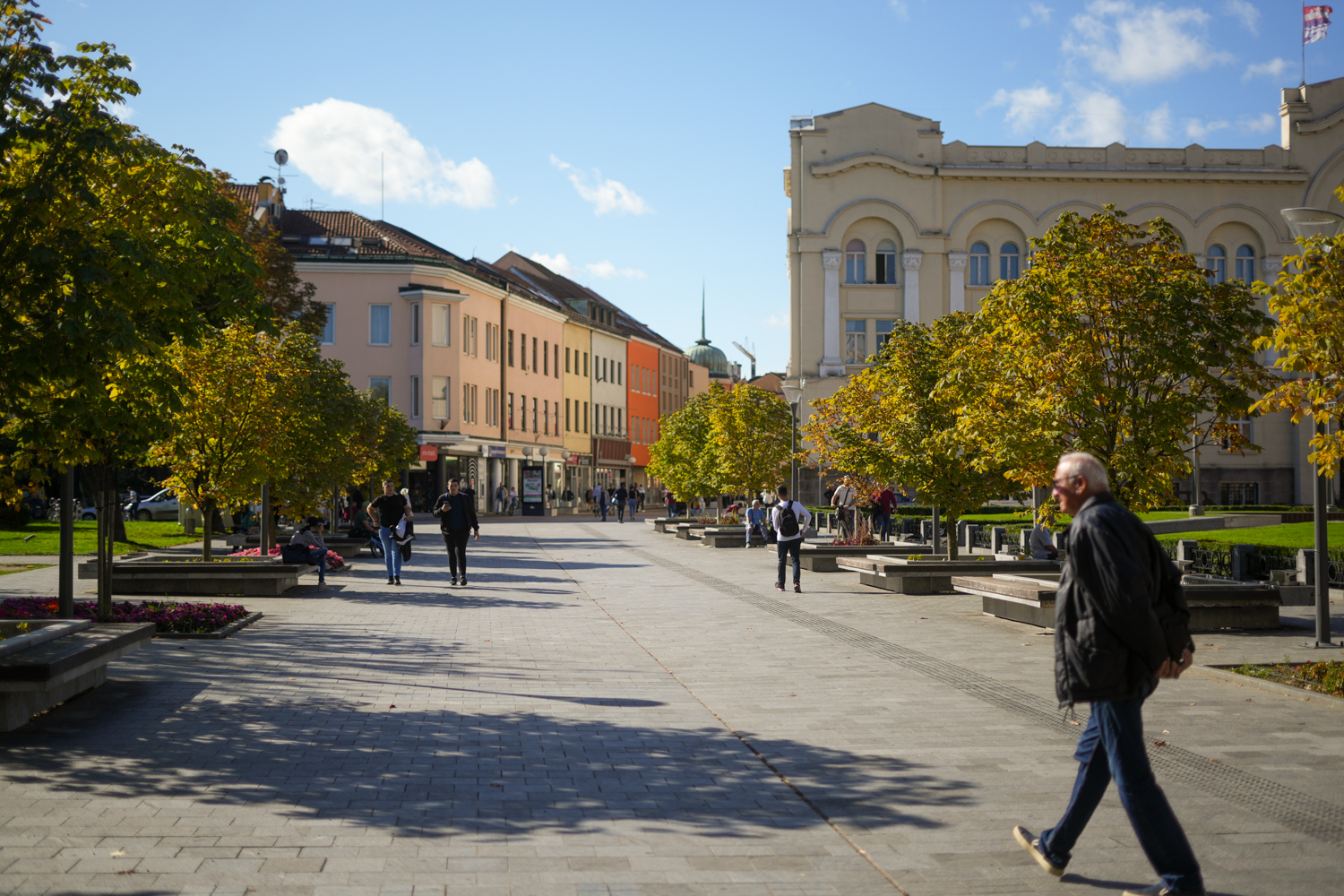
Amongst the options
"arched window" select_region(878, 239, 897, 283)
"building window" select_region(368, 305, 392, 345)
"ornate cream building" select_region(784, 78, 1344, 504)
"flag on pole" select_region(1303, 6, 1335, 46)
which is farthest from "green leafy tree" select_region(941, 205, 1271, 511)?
"building window" select_region(368, 305, 392, 345)

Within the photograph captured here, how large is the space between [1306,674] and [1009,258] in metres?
50.2

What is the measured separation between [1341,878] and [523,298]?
7759 cm

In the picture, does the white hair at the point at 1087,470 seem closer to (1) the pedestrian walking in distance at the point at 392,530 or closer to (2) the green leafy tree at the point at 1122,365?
(2) the green leafy tree at the point at 1122,365

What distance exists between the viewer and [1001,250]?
58844 millimetres

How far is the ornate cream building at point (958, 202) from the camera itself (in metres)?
57.7

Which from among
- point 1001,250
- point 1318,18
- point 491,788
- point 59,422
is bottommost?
point 491,788

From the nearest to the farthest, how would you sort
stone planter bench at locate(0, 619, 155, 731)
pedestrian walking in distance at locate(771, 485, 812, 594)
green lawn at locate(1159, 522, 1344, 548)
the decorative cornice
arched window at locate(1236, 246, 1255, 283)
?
stone planter bench at locate(0, 619, 155, 731) → pedestrian walking in distance at locate(771, 485, 812, 594) → green lawn at locate(1159, 522, 1344, 548) → the decorative cornice → arched window at locate(1236, 246, 1255, 283)

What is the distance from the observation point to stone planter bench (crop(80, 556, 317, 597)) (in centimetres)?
1941

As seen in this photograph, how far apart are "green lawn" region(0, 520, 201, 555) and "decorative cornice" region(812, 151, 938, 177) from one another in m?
30.0

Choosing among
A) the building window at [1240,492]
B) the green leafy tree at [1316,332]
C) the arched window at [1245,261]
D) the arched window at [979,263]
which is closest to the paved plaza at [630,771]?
the green leafy tree at [1316,332]

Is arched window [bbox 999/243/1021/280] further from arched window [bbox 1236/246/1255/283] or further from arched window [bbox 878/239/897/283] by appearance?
arched window [bbox 1236/246/1255/283]

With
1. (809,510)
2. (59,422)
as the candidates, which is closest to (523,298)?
(809,510)

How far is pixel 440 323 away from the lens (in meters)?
70.5

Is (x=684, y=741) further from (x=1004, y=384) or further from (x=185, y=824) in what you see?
(x=1004, y=384)
